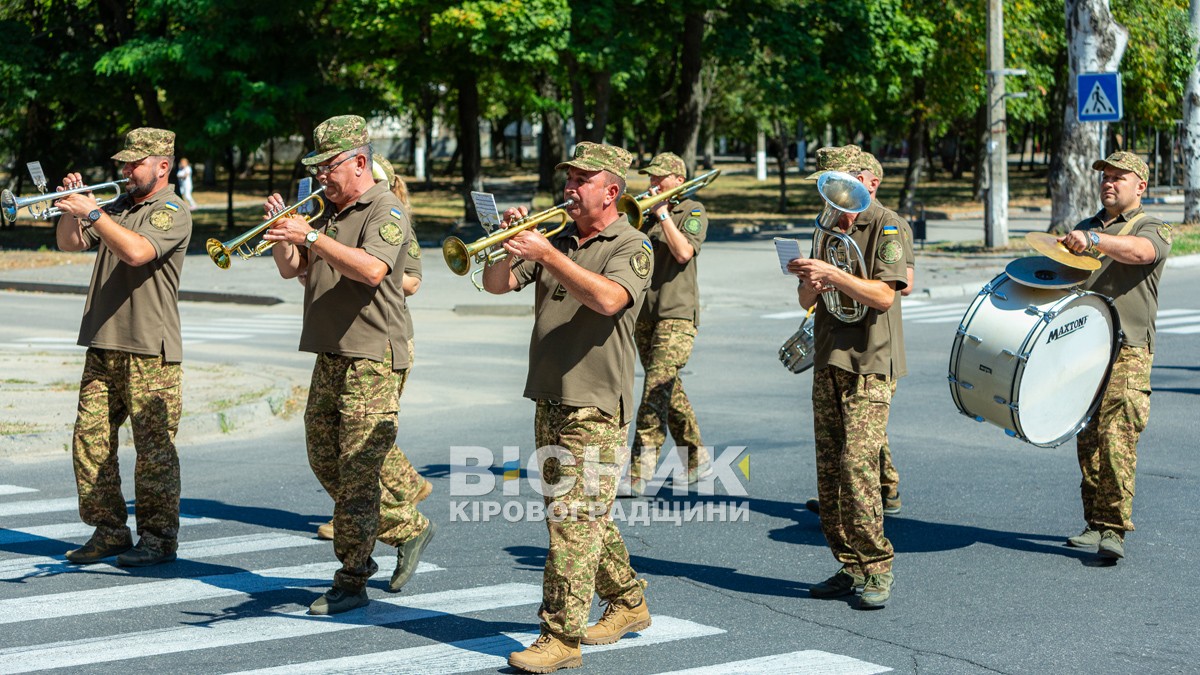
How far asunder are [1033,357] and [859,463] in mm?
969

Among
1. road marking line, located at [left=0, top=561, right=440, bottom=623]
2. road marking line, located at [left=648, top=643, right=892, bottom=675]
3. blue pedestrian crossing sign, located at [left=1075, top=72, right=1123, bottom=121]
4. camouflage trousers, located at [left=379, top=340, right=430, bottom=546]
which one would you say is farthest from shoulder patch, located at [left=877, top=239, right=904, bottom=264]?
blue pedestrian crossing sign, located at [left=1075, top=72, right=1123, bottom=121]

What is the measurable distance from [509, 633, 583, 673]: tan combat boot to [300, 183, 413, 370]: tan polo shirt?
144cm

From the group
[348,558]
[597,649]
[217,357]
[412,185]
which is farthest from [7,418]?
[412,185]

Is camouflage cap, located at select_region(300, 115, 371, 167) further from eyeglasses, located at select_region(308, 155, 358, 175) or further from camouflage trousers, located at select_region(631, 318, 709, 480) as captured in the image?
camouflage trousers, located at select_region(631, 318, 709, 480)

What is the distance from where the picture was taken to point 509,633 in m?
5.99

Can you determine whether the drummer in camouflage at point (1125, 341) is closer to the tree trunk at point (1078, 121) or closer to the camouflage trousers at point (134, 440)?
the camouflage trousers at point (134, 440)

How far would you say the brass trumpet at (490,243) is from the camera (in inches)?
209

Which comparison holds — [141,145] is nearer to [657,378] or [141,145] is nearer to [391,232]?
[391,232]

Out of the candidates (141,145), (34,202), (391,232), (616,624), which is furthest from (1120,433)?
(34,202)

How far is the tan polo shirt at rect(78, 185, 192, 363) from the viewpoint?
6941 millimetres

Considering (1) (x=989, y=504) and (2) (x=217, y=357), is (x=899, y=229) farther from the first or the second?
(2) (x=217, y=357)

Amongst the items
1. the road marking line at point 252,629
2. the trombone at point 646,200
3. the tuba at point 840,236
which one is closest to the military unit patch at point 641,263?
the trombone at point 646,200

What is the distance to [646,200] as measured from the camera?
25.5 ft

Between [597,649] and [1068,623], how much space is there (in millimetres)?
1962
